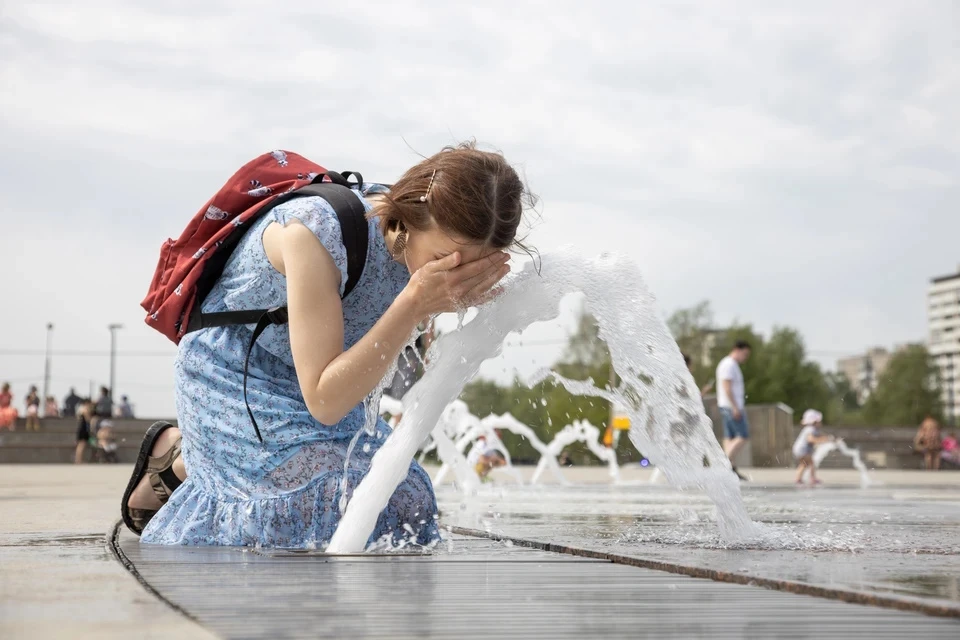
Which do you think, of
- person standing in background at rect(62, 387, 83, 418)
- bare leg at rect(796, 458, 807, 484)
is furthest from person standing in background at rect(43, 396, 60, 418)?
bare leg at rect(796, 458, 807, 484)

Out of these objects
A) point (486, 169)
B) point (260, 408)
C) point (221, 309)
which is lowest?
point (260, 408)

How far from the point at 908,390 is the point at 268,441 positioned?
107141mm

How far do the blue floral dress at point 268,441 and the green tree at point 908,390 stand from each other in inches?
4071

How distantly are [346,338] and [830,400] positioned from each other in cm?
8444

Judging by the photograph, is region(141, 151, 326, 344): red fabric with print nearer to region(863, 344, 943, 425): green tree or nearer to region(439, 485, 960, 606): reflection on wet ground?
region(439, 485, 960, 606): reflection on wet ground

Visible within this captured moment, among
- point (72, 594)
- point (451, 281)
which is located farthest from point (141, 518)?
point (72, 594)

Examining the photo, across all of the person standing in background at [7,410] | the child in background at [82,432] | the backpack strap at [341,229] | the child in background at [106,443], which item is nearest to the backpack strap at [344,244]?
A: the backpack strap at [341,229]

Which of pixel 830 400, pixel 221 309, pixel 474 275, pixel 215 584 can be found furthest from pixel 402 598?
pixel 830 400

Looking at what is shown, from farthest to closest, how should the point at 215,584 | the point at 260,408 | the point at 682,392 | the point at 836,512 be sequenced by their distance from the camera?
the point at 836,512, the point at 682,392, the point at 260,408, the point at 215,584

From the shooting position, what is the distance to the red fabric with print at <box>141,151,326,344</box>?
390 cm

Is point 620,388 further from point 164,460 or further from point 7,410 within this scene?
point 7,410

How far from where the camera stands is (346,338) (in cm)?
387

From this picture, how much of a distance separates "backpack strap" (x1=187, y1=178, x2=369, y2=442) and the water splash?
40 centimetres

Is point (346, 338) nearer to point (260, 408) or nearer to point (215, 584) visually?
point (260, 408)
